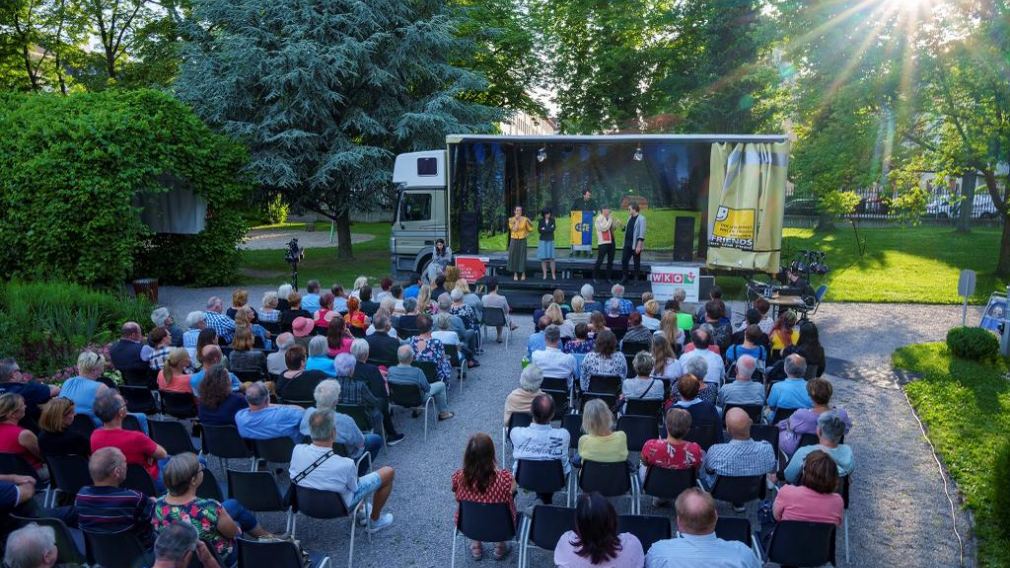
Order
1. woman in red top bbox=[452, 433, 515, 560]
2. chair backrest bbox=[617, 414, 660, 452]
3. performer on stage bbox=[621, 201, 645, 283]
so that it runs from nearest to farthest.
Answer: woman in red top bbox=[452, 433, 515, 560] < chair backrest bbox=[617, 414, 660, 452] < performer on stage bbox=[621, 201, 645, 283]

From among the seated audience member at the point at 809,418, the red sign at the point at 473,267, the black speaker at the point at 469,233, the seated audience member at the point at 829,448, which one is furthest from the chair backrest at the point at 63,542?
the black speaker at the point at 469,233

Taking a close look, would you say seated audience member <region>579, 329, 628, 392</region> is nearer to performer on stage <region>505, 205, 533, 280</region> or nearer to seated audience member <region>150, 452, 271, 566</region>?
seated audience member <region>150, 452, 271, 566</region>

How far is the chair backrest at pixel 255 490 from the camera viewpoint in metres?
4.96

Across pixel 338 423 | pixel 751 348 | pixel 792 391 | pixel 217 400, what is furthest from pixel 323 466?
pixel 751 348

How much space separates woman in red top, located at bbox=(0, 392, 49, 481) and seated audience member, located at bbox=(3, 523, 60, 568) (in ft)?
7.18

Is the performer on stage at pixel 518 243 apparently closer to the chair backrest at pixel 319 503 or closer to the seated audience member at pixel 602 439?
the seated audience member at pixel 602 439

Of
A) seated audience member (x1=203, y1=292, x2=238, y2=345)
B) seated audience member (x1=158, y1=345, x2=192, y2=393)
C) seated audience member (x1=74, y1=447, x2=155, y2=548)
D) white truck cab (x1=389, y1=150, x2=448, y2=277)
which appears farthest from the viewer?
white truck cab (x1=389, y1=150, x2=448, y2=277)

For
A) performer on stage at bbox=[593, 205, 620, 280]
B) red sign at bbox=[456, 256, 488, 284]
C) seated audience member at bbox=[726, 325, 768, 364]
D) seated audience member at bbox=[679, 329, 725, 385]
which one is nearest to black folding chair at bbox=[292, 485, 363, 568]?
seated audience member at bbox=[679, 329, 725, 385]

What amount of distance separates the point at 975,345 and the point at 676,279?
5.20 m

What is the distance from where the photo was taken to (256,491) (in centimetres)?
501

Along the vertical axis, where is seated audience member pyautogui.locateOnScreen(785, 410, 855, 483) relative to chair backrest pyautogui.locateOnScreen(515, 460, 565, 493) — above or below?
above

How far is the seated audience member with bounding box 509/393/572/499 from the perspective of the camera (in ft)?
17.6

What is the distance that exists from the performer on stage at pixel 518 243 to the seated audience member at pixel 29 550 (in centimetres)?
1199

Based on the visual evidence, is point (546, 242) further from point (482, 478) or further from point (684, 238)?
point (482, 478)
